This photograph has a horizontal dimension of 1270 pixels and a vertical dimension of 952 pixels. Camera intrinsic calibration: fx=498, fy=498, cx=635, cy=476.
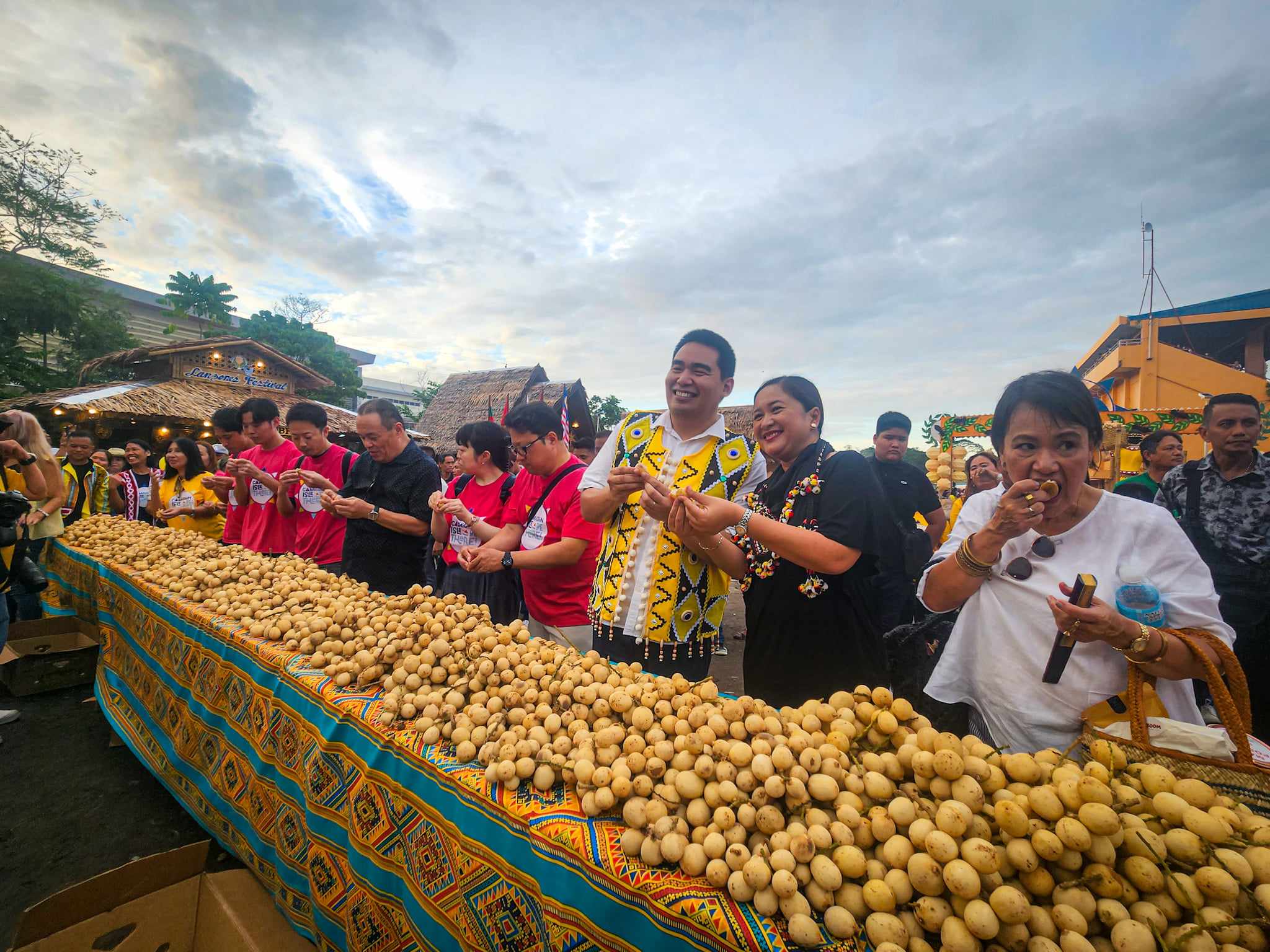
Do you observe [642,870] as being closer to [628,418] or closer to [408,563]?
[628,418]

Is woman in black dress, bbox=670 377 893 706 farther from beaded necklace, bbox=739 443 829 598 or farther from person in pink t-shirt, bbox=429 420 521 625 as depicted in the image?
person in pink t-shirt, bbox=429 420 521 625

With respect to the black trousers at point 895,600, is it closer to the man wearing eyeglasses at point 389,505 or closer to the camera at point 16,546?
the man wearing eyeglasses at point 389,505

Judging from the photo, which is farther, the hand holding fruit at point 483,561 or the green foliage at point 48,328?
the green foliage at point 48,328

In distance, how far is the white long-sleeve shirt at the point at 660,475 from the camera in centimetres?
223

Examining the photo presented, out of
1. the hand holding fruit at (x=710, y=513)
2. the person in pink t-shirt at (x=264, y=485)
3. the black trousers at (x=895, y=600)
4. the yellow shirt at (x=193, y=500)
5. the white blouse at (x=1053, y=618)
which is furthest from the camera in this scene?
the yellow shirt at (x=193, y=500)

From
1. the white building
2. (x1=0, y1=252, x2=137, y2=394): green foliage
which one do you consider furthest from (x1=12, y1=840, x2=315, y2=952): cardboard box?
the white building

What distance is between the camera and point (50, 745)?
353cm

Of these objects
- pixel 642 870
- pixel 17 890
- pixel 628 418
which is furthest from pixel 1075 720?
pixel 17 890

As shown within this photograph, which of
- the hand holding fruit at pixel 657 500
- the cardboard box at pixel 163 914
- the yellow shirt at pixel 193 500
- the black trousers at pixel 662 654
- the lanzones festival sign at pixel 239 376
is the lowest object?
the cardboard box at pixel 163 914

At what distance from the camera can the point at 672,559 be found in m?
2.22

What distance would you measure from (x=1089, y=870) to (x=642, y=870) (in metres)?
0.79

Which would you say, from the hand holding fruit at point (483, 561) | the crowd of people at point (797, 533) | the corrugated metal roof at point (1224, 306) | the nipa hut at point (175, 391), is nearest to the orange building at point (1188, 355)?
the corrugated metal roof at point (1224, 306)

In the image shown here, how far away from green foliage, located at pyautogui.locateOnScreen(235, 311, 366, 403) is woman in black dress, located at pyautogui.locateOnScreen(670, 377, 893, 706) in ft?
81.9

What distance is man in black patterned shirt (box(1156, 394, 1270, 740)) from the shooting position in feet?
9.50
